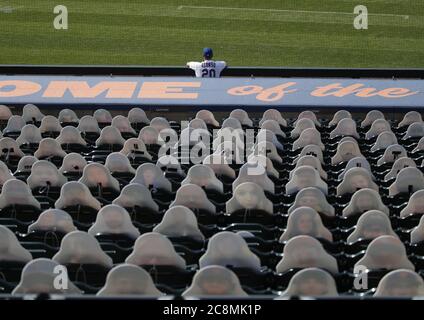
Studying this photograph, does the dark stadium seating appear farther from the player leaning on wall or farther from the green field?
the green field

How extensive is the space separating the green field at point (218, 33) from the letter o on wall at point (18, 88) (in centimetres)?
445

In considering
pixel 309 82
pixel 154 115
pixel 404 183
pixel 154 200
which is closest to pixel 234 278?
pixel 154 200

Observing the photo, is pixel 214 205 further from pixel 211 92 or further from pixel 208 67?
pixel 208 67

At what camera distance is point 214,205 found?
32.9ft

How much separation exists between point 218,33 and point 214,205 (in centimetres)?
1101

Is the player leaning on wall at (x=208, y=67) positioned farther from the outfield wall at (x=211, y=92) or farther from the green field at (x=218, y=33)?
the green field at (x=218, y=33)

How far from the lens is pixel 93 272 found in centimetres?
840

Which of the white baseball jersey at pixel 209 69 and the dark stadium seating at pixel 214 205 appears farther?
the white baseball jersey at pixel 209 69

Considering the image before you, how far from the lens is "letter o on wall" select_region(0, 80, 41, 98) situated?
1441cm

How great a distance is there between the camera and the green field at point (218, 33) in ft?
64.1

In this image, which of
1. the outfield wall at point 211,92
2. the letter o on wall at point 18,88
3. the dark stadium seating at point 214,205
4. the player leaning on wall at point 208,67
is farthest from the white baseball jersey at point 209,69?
the letter o on wall at point 18,88

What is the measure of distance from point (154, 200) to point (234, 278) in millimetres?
2932

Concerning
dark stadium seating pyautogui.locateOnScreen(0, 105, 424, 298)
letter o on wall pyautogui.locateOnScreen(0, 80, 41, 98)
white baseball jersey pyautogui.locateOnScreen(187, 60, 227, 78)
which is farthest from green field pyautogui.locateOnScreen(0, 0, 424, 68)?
dark stadium seating pyautogui.locateOnScreen(0, 105, 424, 298)

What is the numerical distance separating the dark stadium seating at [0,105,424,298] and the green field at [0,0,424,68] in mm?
5921
